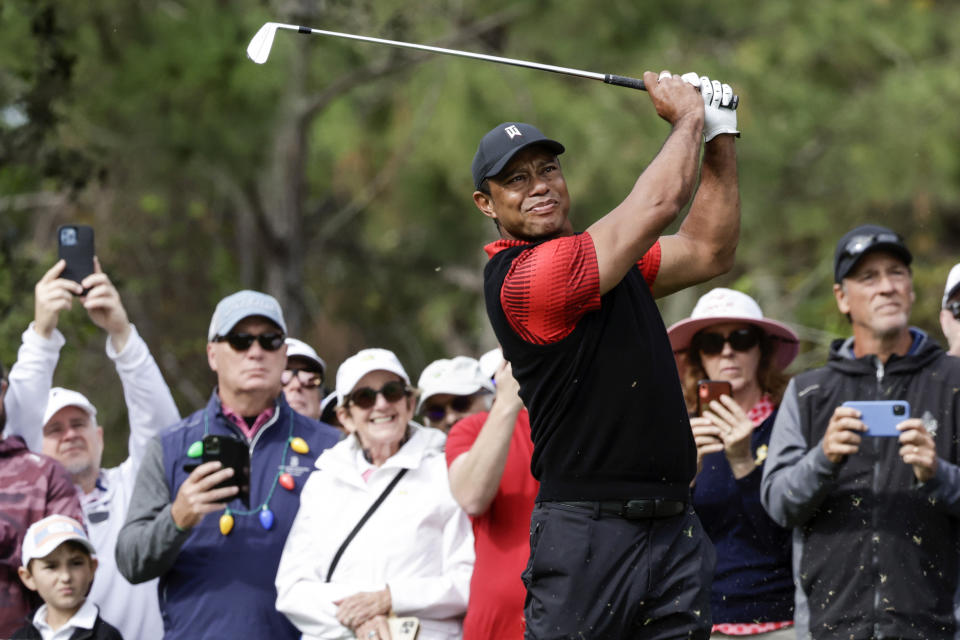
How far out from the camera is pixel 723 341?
613 centimetres

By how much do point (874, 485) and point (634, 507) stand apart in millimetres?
1758

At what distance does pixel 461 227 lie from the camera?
631 inches

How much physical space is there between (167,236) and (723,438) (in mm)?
11451

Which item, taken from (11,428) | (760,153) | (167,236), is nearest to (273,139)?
(167,236)

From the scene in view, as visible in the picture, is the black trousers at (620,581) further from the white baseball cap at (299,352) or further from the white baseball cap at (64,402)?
the white baseball cap at (64,402)

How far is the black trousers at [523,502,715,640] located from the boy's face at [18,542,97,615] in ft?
8.78

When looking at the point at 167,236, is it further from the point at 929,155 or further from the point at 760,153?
the point at 929,155

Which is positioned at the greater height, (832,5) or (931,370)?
(832,5)

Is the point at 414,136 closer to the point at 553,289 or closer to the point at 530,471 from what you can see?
the point at 530,471

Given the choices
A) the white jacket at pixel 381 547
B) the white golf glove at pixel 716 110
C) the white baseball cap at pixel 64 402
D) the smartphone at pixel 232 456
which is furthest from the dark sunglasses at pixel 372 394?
the white golf glove at pixel 716 110

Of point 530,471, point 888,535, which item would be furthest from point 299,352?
point 888,535

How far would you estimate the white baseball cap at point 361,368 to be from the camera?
6.11 metres

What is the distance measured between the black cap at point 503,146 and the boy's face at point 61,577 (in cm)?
Result: 278

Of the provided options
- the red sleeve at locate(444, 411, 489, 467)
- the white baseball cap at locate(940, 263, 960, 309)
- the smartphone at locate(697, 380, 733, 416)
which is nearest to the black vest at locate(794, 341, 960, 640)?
the smartphone at locate(697, 380, 733, 416)
